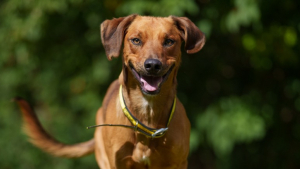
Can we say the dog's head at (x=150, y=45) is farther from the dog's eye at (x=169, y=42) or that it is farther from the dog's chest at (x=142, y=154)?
the dog's chest at (x=142, y=154)

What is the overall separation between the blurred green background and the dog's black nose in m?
2.99

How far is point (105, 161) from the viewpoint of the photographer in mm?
5367

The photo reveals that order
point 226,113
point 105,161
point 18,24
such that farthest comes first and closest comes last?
point 18,24 < point 226,113 < point 105,161

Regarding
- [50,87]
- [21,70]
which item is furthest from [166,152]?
[21,70]

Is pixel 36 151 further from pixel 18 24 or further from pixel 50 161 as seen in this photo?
pixel 18 24

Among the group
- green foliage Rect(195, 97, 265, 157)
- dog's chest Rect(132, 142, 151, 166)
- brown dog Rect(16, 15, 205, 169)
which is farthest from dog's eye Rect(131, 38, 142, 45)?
green foliage Rect(195, 97, 265, 157)

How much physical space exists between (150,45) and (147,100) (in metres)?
0.52

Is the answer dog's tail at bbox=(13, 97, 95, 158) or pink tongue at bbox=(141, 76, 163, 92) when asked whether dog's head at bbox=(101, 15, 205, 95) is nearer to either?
pink tongue at bbox=(141, 76, 163, 92)

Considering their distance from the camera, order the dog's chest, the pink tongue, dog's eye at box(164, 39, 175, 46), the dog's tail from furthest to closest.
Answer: the dog's tail
the dog's chest
dog's eye at box(164, 39, 175, 46)
the pink tongue

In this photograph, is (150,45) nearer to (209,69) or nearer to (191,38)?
(191,38)

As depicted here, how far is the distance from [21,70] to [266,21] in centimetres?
492

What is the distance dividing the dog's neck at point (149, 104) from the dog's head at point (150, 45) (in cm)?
7

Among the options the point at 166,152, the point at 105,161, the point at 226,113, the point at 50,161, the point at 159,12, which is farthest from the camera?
the point at 50,161

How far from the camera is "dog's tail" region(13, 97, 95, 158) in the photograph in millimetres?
5695
